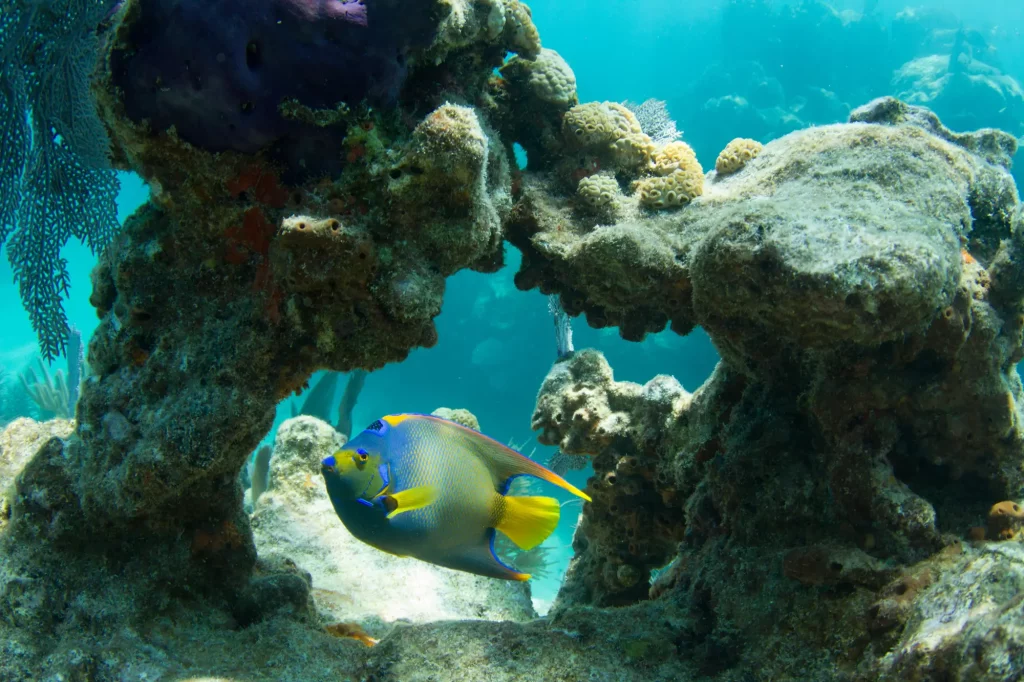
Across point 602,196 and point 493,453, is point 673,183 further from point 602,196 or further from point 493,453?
point 493,453

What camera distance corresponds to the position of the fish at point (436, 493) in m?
1.72

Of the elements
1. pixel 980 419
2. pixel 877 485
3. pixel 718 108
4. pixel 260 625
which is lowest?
pixel 260 625

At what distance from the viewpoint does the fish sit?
1.72 meters

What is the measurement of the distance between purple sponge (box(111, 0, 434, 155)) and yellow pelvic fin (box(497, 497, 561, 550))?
5.08 feet

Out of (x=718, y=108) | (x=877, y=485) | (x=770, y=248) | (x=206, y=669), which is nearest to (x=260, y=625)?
(x=206, y=669)

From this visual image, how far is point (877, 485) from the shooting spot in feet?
6.57

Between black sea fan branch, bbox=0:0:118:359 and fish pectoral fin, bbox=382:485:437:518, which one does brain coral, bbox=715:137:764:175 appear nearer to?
fish pectoral fin, bbox=382:485:437:518

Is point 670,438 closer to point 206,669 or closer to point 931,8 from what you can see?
point 206,669

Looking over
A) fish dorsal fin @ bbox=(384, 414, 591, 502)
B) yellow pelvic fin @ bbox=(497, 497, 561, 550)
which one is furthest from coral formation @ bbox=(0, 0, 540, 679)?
yellow pelvic fin @ bbox=(497, 497, 561, 550)

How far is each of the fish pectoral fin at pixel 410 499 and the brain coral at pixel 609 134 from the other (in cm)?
217

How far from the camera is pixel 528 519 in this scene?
176cm

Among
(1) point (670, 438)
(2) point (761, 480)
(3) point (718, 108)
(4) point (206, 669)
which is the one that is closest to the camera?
(4) point (206, 669)

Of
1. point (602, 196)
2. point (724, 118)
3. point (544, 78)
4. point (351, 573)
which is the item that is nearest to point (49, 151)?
point (544, 78)

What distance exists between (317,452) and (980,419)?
174 inches
